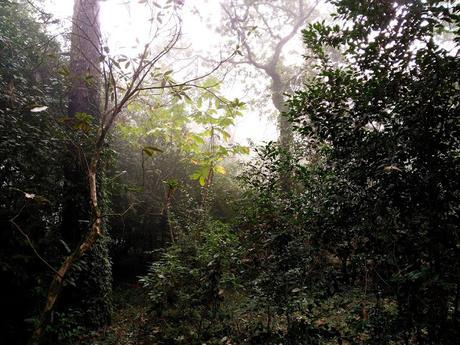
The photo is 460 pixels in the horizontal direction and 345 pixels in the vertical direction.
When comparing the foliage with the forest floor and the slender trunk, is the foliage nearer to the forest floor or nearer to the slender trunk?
the forest floor

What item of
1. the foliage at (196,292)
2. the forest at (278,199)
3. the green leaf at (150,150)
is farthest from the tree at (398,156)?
the foliage at (196,292)

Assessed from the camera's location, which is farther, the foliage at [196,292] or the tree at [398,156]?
the foliage at [196,292]

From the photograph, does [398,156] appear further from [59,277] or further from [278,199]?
[59,277]

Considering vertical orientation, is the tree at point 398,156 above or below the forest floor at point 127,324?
above

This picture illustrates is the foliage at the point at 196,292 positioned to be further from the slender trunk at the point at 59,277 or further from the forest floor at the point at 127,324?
the slender trunk at the point at 59,277

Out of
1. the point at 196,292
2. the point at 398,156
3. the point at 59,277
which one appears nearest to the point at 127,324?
the point at 196,292

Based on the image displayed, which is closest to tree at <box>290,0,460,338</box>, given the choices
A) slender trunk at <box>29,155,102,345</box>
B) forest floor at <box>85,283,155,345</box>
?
slender trunk at <box>29,155,102,345</box>

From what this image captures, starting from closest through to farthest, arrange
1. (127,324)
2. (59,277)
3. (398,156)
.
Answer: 1. (398,156)
2. (59,277)
3. (127,324)

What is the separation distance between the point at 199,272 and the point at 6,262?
2091 mm

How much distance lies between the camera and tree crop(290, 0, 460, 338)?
1.72 metres

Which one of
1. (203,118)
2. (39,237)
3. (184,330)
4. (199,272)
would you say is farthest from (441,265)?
(39,237)

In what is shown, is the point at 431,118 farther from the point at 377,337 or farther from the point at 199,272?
the point at 199,272

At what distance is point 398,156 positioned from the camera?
6.13ft

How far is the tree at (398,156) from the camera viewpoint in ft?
5.65
